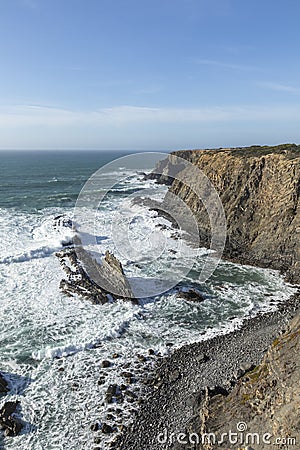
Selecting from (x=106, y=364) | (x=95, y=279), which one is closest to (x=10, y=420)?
(x=106, y=364)

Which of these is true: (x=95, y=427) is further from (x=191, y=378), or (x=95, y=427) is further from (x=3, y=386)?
(x=3, y=386)

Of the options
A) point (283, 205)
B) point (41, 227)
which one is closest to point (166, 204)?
point (41, 227)

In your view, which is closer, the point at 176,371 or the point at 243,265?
the point at 176,371

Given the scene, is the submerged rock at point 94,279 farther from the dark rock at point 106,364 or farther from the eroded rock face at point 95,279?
the dark rock at point 106,364

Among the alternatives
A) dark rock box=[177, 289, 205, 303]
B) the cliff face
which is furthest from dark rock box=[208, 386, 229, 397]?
the cliff face

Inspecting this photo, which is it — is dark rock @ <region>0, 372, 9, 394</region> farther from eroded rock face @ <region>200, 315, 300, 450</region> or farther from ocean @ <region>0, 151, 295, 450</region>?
eroded rock face @ <region>200, 315, 300, 450</region>

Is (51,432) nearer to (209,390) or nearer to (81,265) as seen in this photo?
(209,390)
